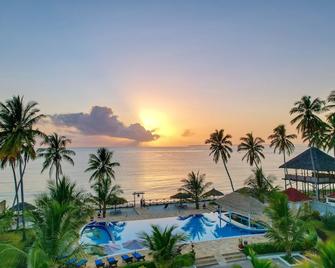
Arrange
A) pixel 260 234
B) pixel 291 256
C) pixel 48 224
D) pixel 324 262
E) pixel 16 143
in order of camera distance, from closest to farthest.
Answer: pixel 324 262 → pixel 48 224 → pixel 291 256 → pixel 16 143 → pixel 260 234

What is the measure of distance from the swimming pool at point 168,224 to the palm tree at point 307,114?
1343cm

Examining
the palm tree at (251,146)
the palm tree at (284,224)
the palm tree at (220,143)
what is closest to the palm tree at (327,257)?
the palm tree at (284,224)

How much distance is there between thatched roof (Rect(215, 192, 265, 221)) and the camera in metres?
29.0

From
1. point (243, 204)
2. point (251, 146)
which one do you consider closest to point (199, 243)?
point (243, 204)

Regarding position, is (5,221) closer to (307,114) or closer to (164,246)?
(164,246)

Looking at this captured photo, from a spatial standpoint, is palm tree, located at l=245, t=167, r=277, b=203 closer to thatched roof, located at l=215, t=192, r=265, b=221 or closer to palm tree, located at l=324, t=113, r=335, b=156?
thatched roof, located at l=215, t=192, r=265, b=221

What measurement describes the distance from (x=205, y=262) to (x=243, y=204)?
9.82 metres

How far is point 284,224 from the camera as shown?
20.4 metres

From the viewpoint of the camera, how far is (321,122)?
3459cm

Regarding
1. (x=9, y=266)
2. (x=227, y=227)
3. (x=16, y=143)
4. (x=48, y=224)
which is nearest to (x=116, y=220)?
(x=227, y=227)

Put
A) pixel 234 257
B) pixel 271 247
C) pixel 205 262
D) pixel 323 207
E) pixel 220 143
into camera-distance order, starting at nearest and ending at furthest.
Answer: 1. pixel 205 262
2. pixel 234 257
3. pixel 271 247
4. pixel 323 207
5. pixel 220 143

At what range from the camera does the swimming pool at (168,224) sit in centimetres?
2972

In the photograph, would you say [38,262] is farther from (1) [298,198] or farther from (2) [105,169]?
(2) [105,169]

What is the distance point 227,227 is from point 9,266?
1001 inches
